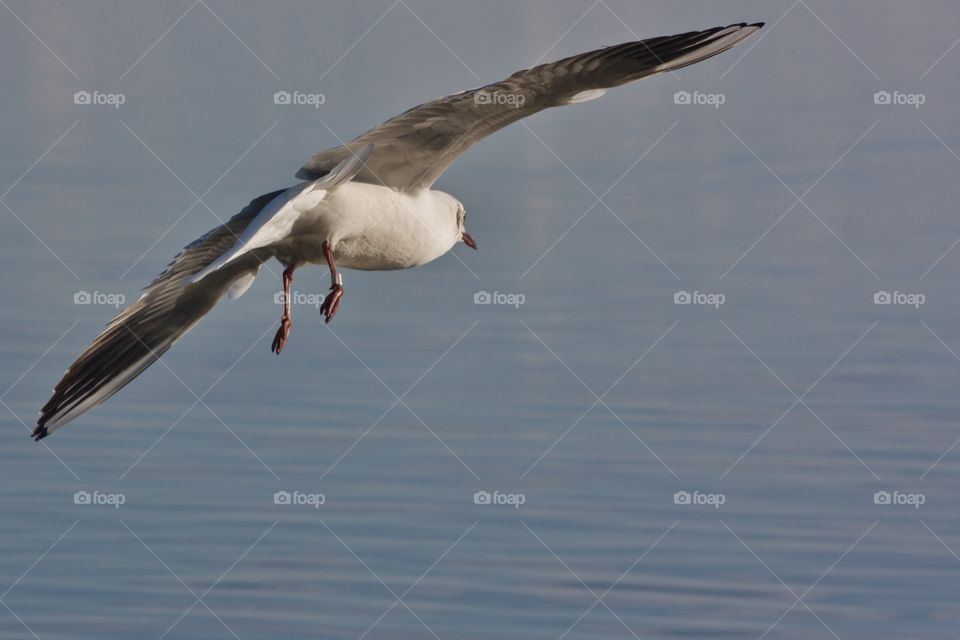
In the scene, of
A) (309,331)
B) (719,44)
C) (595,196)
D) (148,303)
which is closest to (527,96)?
(719,44)

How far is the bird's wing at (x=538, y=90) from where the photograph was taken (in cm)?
812

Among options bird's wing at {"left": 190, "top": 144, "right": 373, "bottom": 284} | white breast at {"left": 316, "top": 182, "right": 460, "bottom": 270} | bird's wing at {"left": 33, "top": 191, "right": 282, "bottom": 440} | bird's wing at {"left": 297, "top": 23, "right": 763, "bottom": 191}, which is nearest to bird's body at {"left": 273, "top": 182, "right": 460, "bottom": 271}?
white breast at {"left": 316, "top": 182, "right": 460, "bottom": 270}

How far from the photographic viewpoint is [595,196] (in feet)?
54.1

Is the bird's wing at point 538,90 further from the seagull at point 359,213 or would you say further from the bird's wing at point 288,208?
the bird's wing at point 288,208

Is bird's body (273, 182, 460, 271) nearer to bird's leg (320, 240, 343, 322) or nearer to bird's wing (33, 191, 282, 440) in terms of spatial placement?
bird's leg (320, 240, 343, 322)

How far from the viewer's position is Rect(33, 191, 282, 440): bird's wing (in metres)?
9.03

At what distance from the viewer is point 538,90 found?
26.8ft

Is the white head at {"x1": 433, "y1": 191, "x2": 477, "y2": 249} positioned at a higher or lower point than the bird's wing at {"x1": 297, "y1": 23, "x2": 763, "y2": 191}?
lower

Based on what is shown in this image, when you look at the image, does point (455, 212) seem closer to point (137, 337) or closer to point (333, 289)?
point (333, 289)

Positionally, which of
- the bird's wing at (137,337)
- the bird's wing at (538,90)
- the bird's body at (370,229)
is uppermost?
the bird's wing at (538,90)

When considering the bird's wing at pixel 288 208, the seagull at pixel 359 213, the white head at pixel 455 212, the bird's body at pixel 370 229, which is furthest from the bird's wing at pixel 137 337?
the white head at pixel 455 212

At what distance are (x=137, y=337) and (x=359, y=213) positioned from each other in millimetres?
1259

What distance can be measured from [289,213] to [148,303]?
4.45ft

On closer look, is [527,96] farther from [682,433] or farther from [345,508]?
[682,433]
